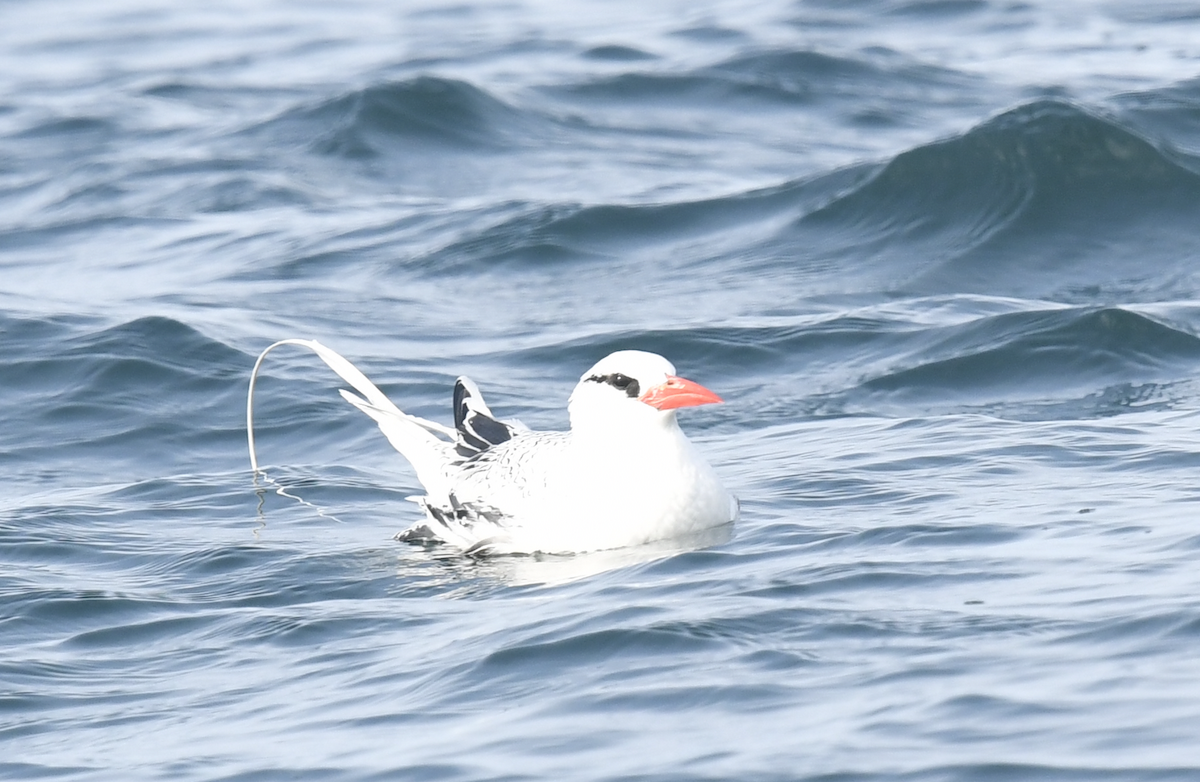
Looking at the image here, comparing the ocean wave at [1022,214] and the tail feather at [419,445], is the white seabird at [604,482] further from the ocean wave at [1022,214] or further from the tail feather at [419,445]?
the ocean wave at [1022,214]

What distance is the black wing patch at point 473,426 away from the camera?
30.3 ft

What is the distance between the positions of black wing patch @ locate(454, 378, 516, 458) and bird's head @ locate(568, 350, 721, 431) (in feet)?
3.29

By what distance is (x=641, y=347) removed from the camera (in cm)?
1281

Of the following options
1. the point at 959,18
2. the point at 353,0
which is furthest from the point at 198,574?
the point at 353,0

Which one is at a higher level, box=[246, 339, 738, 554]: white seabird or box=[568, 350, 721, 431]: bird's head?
box=[568, 350, 721, 431]: bird's head

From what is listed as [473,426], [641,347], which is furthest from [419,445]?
[641,347]

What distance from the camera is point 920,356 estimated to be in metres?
12.0

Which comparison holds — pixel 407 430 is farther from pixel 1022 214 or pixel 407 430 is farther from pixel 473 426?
pixel 1022 214

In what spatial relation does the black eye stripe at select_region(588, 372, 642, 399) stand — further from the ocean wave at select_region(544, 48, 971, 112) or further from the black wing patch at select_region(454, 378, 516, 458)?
the ocean wave at select_region(544, 48, 971, 112)

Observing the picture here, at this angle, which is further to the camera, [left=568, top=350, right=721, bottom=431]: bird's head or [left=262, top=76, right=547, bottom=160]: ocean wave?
[left=262, top=76, right=547, bottom=160]: ocean wave

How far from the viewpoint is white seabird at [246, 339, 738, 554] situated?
805cm

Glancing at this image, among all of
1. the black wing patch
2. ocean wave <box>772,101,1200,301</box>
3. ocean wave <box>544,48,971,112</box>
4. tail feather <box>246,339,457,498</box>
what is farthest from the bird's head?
→ ocean wave <box>544,48,971,112</box>

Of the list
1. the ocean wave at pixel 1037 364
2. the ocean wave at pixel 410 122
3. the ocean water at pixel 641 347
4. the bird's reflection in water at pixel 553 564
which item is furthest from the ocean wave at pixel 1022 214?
the bird's reflection in water at pixel 553 564

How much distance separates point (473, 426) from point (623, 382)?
1392 millimetres
